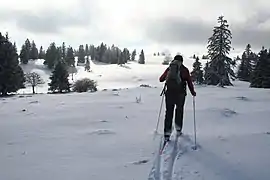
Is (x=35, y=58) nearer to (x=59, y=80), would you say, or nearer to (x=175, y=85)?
(x=59, y=80)

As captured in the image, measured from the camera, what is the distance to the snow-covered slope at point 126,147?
232 inches

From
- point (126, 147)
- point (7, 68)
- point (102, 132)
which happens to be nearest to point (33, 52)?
point (7, 68)

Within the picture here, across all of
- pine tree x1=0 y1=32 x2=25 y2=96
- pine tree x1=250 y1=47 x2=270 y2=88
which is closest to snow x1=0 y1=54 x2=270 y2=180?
pine tree x1=0 y1=32 x2=25 y2=96

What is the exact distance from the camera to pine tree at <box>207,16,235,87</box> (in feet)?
156

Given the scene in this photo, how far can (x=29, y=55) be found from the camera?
454ft

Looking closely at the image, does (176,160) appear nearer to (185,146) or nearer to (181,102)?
(185,146)

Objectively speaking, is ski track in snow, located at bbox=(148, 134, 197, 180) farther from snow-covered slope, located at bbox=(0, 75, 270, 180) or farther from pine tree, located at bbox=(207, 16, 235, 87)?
pine tree, located at bbox=(207, 16, 235, 87)

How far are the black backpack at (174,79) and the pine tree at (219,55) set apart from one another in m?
40.7

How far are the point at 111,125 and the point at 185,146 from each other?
3216mm

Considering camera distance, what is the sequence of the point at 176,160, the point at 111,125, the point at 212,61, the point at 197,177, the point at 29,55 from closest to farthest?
1. the point at 197,177
2. the point at 176,160
3. the point at 111,125
4. the point at 212,61
5. the point at 29,55

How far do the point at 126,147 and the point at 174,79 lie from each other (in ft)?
6.42

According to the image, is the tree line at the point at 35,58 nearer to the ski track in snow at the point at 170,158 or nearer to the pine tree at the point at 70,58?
the pine tree at the point at 70,58

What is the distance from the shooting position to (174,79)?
308 inches

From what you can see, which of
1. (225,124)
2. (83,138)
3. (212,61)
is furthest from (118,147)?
(212,61)
